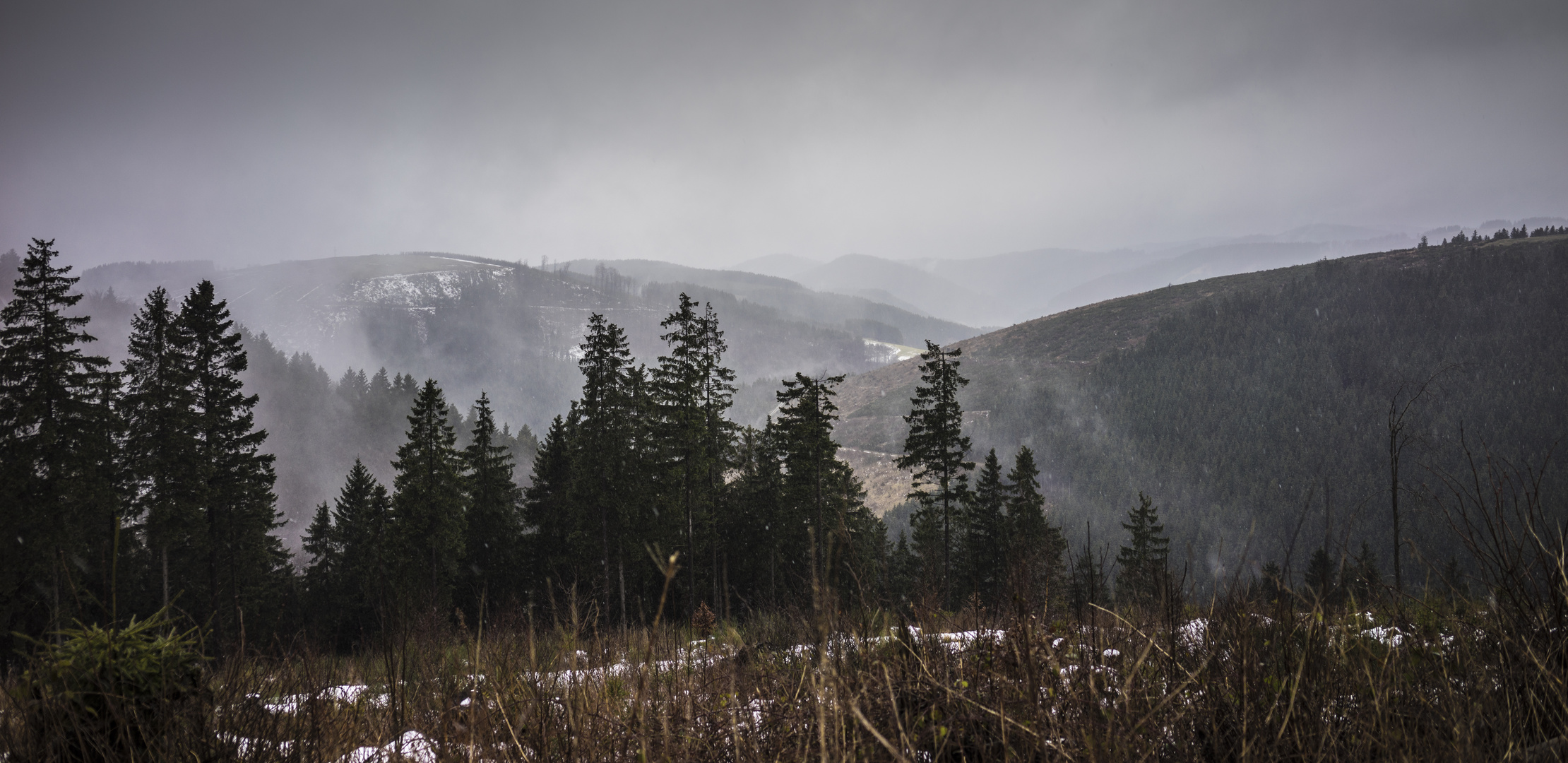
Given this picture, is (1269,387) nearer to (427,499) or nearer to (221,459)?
(427,499)

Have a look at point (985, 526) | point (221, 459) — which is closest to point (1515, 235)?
point (985, 526)

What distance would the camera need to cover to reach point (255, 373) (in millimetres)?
119000

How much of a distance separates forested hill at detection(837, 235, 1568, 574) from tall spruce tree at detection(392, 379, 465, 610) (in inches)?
3061

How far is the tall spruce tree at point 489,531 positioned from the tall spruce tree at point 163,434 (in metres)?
10.5

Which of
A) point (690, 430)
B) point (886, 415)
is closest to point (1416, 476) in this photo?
point (886, 415)

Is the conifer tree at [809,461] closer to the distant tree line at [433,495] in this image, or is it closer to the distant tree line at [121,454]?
the distant tree line at [433,495]

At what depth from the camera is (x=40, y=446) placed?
19.4 metres

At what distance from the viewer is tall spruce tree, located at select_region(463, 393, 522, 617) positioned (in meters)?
31.1

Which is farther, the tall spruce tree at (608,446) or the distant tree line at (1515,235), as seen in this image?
the distant tree line at (1515,235)

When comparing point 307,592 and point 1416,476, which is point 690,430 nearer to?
point 307,592

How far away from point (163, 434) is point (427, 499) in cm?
838

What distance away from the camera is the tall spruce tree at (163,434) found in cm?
2102

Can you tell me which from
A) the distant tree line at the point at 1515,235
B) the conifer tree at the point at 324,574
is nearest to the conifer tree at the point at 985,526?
the conifer tree at the point at 324,574

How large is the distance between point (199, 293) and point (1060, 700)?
30.3m
